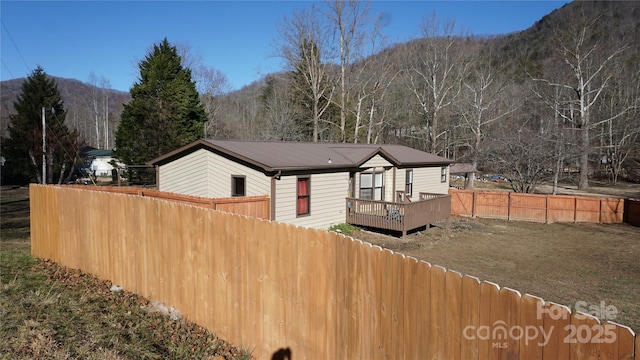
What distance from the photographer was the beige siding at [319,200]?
14.6 metres

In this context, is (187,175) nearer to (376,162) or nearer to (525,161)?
(376,162)

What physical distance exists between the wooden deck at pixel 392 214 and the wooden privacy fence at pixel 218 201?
179 inches

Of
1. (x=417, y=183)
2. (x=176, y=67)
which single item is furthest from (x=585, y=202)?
(x=176, y=67)

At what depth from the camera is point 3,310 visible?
566 cm

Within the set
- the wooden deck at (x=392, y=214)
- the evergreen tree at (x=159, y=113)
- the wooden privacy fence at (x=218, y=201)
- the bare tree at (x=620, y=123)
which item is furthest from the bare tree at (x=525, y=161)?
the evergreen tree at (x=159, y=113)

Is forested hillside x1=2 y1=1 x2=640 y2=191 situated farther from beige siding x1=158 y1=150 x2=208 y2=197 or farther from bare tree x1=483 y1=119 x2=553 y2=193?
beige siding x1=158 y1=150 x2=208 y2=197

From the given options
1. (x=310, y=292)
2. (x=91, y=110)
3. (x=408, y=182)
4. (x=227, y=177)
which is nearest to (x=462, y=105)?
(x=408, y=182)

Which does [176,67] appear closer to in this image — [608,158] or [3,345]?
[3,345]

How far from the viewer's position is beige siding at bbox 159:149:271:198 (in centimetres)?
1463

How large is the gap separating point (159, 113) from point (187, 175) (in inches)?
624

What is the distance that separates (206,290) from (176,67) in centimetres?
3363

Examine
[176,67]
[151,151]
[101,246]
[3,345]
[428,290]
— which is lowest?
[3,345]

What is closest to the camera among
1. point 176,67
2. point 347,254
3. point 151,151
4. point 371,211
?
point 347,254

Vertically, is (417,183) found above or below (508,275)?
above
